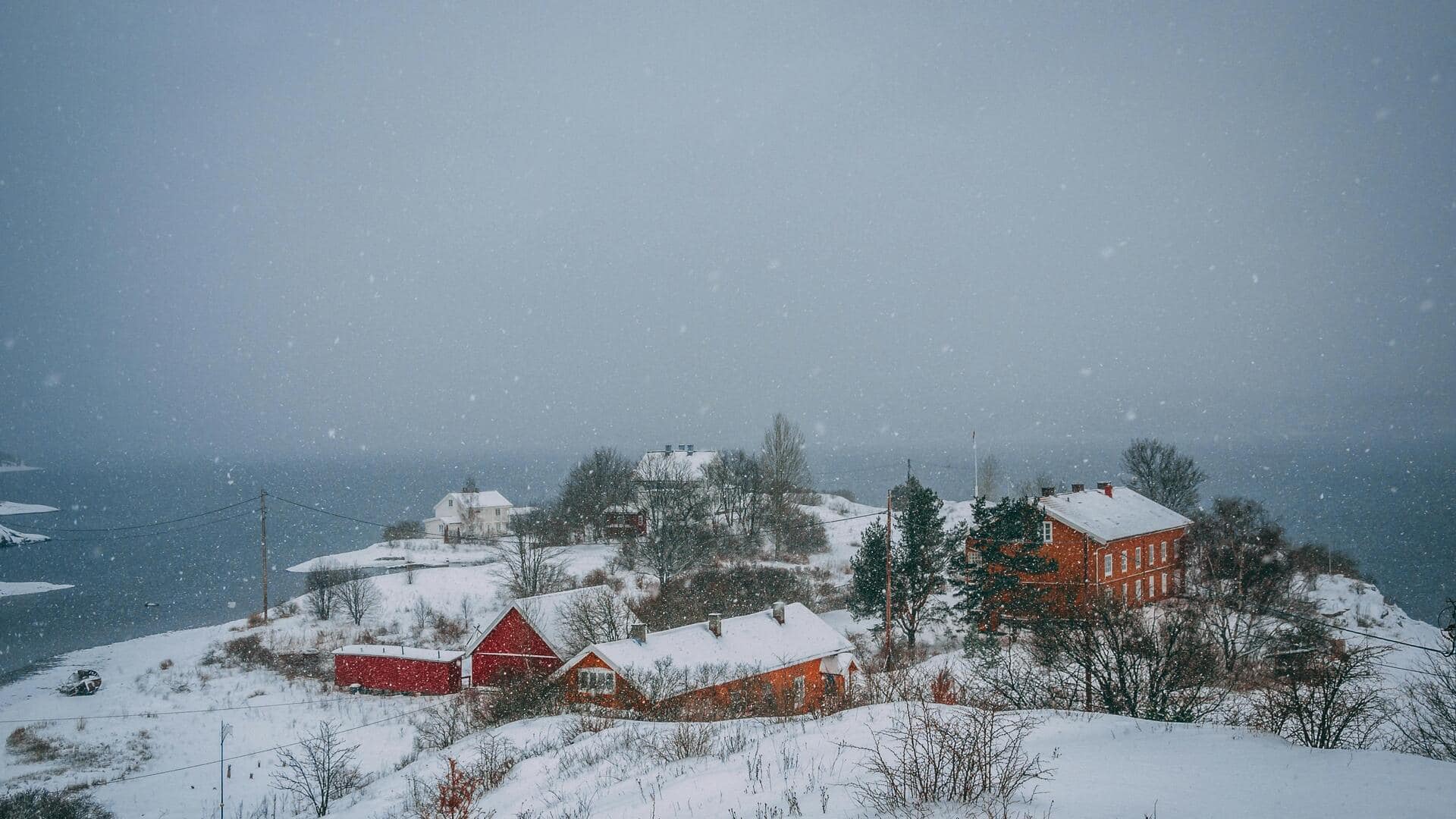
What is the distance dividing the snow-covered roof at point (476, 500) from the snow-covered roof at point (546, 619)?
51136 millimetres

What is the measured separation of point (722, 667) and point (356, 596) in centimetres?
3075

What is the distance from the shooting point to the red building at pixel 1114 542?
34.0 metres

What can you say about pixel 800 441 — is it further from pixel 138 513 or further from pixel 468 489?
pixel 138 513

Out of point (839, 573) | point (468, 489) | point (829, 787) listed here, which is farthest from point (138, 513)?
point (829, 787)

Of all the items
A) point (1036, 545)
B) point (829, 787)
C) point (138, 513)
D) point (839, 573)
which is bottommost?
point (138, 513)

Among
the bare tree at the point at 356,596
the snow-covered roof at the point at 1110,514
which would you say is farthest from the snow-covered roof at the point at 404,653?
the snow-covered roof at the point at 1110,514

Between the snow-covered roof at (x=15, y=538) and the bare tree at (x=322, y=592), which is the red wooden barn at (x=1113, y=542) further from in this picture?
the snow-covered roof at (x=15, y=538)

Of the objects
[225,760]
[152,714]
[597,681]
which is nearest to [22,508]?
[152,714]

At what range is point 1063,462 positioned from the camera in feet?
477

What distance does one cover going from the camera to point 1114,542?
35.2 meters

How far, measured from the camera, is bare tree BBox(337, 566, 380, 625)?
44.4 m

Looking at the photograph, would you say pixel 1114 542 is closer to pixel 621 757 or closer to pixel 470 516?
pixel 621 757

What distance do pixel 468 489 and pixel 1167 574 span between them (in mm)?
69273

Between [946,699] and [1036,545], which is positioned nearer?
[946,699]
